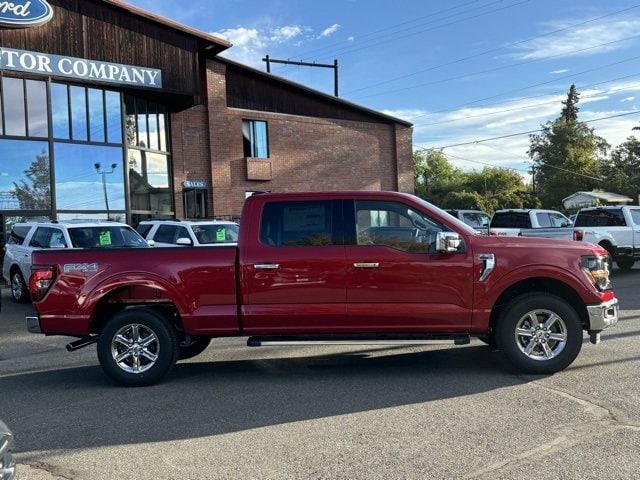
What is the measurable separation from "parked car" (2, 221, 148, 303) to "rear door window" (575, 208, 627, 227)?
12.1 meters

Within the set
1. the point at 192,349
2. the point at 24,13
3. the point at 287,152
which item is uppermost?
the point at 24,13

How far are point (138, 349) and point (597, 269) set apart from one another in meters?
4.94

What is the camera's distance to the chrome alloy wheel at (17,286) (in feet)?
46.5

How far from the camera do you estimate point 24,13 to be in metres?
19.2

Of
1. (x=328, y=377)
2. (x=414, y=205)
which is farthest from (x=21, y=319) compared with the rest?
(x=414, y=205)

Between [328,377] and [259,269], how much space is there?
1.41 meters

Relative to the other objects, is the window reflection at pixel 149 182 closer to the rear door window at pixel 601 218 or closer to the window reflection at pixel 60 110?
the window reflection at pixel 60 110

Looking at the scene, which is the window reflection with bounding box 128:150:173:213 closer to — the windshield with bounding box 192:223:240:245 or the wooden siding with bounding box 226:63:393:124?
the wooden siding with bounding box 226:63:393:124

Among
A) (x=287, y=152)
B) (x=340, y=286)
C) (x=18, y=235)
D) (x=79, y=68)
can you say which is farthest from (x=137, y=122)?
(x=340, y=286)

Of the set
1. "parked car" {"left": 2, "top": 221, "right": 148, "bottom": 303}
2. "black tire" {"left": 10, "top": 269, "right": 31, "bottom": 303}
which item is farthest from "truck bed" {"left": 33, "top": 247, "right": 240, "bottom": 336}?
"black tire" {"left": 10, "top": 269, "right": 31, "bottom": 303}

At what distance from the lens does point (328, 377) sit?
667 cm

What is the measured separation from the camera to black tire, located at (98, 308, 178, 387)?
21.2ft

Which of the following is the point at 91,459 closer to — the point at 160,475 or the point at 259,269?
the point at 160,475

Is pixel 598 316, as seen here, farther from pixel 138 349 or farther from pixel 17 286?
pixel 17 286
